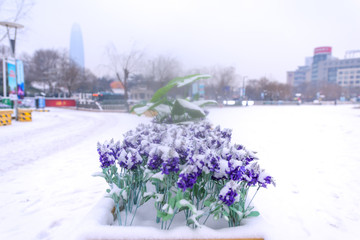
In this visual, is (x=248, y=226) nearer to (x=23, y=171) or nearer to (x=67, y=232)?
(x=67, y=232)

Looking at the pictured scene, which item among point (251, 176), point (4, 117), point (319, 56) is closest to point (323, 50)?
point (319, 56)

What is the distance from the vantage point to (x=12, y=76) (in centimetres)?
1289

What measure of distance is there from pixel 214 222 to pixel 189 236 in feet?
1.43

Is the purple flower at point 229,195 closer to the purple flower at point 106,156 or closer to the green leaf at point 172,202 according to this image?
the green leaf at point 172,202

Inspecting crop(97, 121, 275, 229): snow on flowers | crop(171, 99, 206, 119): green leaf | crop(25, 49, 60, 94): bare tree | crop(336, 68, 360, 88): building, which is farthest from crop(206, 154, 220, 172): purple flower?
crop(336, 68, 360, 88): building

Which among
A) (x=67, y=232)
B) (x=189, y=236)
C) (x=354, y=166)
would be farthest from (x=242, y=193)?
(x=354, y=166)

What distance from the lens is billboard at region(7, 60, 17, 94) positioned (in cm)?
1246

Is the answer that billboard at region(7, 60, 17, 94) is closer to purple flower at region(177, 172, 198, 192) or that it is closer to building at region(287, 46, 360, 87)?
purple flower at region(177, 172, 198, 192)

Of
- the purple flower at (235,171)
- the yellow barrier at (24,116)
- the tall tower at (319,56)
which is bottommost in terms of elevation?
the yellow barrier at (24,116)

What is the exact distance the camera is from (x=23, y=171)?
4309 millimetres

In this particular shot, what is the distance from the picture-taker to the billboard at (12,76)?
40.9ft

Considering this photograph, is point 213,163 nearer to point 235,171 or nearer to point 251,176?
point 235,171

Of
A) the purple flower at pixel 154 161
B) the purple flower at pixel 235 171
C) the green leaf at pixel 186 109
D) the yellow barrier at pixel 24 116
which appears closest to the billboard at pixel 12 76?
the yellow barrier at pixel 24 116

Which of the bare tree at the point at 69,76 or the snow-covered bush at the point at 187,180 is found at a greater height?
the bare tree at the point at 69,76
